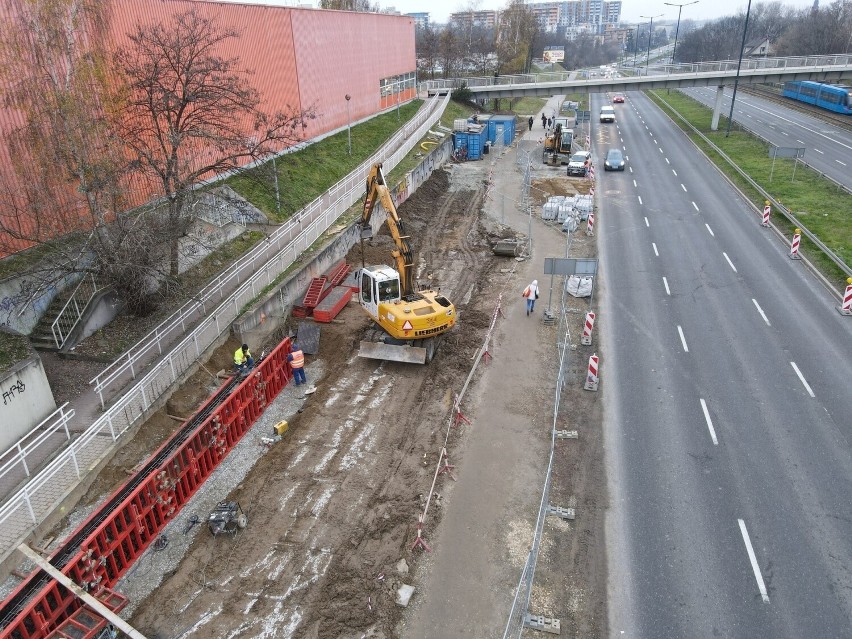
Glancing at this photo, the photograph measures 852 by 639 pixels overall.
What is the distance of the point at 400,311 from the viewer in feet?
59.5

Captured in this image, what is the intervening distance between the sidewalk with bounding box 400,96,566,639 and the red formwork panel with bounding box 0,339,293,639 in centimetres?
574

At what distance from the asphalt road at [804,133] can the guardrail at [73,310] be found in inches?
1590

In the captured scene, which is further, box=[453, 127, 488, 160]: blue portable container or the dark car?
box=[453, 127, 488, 160]: blue portable container

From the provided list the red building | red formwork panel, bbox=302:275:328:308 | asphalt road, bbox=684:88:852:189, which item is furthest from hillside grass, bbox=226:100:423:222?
asphalt road, bbox=684:88:852:189

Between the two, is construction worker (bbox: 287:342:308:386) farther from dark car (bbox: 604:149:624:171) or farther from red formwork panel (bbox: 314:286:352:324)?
dark car (bbox: 604:149:624:171)

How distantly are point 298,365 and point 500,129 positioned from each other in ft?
131

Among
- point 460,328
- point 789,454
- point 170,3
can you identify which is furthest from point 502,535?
point 170,3

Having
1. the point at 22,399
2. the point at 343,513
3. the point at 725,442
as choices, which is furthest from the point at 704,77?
the point at 22,399

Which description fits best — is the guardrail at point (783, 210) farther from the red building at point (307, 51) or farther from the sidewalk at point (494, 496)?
the red building at point (307, 51)

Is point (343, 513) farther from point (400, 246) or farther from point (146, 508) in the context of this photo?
point (400, 246)

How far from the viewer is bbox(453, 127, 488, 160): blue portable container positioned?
46844 millimetres

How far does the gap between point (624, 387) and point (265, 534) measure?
10734mm

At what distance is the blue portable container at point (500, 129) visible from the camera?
168 feet

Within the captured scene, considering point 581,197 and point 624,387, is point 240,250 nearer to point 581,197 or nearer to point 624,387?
point 624,387
